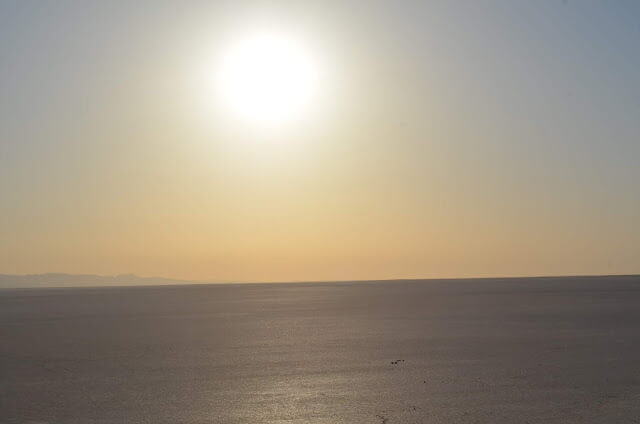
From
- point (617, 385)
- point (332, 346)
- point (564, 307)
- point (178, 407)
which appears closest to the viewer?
point (178, 407)

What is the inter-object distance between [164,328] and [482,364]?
16.5 meters

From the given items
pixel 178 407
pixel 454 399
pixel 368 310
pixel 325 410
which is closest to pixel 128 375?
pixel 178 407

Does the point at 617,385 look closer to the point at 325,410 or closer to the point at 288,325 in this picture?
the point at 325,410

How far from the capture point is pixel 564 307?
132 ft

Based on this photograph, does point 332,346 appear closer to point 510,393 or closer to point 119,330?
point 510,393

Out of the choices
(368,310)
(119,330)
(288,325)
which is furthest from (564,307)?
(119,330)

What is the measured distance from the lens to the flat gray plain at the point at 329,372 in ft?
43.6

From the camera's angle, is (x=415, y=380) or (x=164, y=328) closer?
(x=415, y=380)

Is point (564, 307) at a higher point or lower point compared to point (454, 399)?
higher

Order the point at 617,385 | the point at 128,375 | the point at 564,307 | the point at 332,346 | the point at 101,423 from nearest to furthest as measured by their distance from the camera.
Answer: the point at 101,423 < the point at 617,385 < the point at 128,375 < the point at 332,346 < the point at 564,307

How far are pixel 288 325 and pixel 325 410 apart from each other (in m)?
18.0

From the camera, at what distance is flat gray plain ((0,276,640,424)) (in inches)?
523

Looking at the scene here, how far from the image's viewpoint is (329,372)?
17828mm

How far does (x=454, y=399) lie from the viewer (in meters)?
14.2
